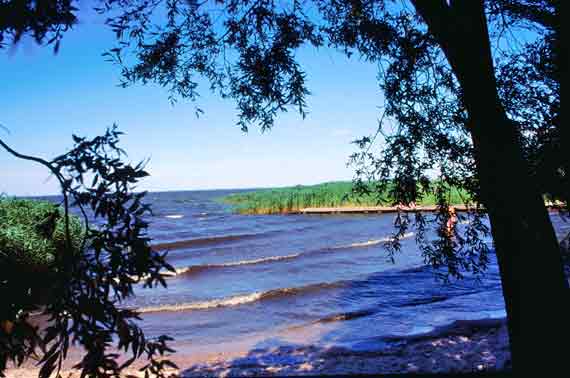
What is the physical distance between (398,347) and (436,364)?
4.51 feet

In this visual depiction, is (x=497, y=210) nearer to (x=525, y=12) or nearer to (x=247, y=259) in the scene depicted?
(x=525, y=12)

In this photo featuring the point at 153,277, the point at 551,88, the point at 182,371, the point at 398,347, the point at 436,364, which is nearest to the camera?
the point at 153,277

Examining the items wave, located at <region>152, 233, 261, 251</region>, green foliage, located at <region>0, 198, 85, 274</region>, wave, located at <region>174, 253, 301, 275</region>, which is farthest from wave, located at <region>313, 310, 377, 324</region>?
wave, located at <region>152, 233, 261, 251</region>

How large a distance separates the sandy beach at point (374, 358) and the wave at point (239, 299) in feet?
13.4

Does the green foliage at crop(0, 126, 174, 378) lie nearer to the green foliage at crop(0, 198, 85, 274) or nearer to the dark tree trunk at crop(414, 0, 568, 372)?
the dark tree trunk at crop(414, 0, 568, 372)

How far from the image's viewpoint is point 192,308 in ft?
43.3

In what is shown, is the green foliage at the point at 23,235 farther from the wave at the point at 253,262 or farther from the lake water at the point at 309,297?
the wave at the point at 253,262

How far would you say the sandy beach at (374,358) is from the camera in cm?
711

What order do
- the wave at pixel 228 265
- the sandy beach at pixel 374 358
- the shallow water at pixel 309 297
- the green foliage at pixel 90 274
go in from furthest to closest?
1. the wave at pixel 228 265
2. the shallow water at pixel 309 297
3. the sandy beach at pixel 374 358
4. the green foliage at pixel 90 274

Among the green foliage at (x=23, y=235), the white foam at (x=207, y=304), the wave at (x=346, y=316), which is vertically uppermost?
the green foliage at (x=23, y=235)

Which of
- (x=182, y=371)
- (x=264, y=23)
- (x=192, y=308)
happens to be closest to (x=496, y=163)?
(x=264, y=23)

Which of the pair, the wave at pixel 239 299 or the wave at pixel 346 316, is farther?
the wave at pixel 239 299

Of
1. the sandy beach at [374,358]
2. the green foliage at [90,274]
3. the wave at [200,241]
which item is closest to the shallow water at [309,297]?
the sandy beach at [374,358]

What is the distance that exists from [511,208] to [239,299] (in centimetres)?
1133
